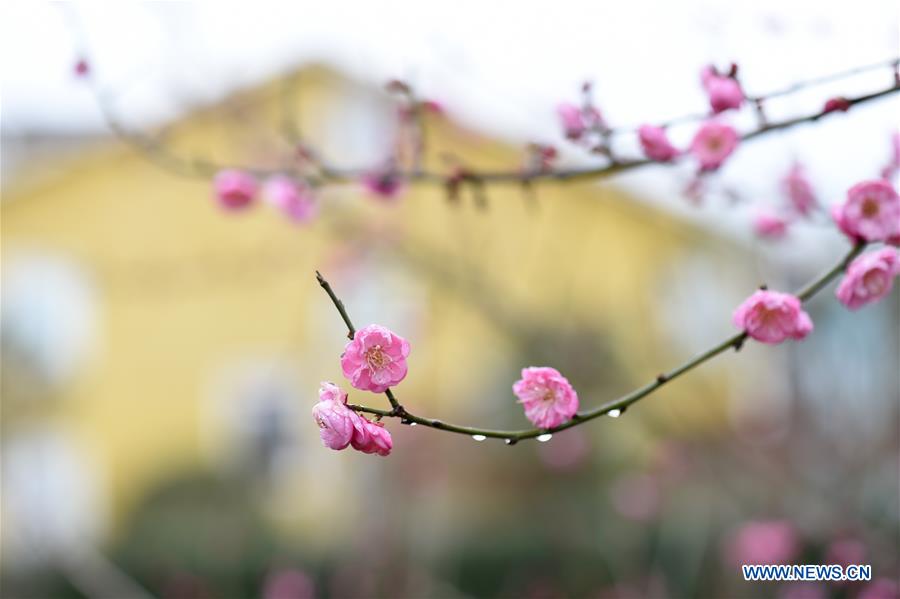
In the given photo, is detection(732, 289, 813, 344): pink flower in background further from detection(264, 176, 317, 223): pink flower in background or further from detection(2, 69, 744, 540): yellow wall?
detection(2, 69, 744, 540): yellow wall

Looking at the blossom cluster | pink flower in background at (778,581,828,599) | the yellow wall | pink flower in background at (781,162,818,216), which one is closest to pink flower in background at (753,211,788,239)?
pink flower in background at (781,162,818,216)

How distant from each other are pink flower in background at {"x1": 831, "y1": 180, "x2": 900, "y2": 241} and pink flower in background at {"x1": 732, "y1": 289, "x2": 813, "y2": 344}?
0.17 metres

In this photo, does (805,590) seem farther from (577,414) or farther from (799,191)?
(577,414)

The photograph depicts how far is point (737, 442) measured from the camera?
425cm

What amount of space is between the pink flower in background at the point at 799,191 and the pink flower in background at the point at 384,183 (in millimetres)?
914

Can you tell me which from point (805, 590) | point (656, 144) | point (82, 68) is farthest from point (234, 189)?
point (805, 590)

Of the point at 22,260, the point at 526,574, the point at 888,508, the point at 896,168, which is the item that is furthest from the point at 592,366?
the point at 22,260

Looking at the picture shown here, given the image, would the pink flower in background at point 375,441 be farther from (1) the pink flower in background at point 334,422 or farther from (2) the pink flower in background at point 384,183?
(2) the pink flower in background at point 384,183

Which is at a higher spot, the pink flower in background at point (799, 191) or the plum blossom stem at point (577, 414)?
the pink flower in background at point (799, 191)

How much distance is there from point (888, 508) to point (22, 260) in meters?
12.7

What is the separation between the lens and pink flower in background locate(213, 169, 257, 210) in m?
2.35

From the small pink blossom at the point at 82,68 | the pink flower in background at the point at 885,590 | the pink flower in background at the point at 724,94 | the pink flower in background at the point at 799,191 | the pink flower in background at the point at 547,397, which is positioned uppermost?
the pink flower in background at the point at 799,191

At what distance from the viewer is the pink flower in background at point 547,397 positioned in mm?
1213

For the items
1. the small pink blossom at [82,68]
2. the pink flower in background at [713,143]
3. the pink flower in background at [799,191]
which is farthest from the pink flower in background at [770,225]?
the small pink blossom at [82,68]
